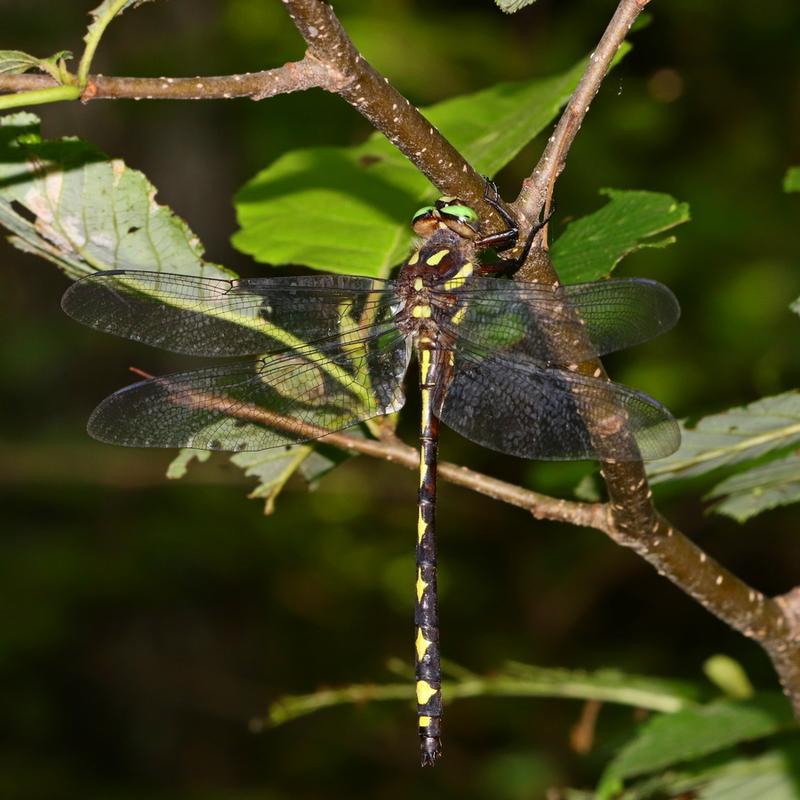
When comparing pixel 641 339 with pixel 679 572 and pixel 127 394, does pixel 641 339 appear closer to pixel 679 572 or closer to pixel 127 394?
pixel 679 572

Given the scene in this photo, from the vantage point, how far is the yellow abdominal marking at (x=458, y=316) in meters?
1.94

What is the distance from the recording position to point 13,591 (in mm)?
5336

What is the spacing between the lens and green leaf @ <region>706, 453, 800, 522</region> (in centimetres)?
160

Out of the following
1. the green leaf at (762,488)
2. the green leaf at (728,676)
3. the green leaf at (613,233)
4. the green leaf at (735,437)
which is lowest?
the green leaf at (728,676)

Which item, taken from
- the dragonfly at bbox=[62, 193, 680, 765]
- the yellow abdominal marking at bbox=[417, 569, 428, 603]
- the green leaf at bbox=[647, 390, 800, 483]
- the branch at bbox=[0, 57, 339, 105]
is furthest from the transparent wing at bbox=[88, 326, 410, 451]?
the branch at bbox=[0, 57, 339, 105]

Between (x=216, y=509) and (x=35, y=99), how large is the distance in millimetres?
4311

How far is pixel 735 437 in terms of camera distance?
1.57 metres

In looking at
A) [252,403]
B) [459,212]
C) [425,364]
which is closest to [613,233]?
[459,212]

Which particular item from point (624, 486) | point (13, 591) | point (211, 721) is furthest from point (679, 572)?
point (211, 721)

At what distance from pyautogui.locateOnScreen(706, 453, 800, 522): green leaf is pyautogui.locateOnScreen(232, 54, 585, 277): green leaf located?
659 millimetres

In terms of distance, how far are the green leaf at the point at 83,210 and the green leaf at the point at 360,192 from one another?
253mm

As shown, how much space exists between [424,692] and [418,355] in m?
0.63

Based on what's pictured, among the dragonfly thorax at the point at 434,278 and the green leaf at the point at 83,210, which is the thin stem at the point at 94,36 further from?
the dragonfly thorax at the point at 434,278

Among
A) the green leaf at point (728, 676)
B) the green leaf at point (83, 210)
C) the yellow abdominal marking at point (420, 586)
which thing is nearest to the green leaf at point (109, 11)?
the green leaf at point (83, 210)
